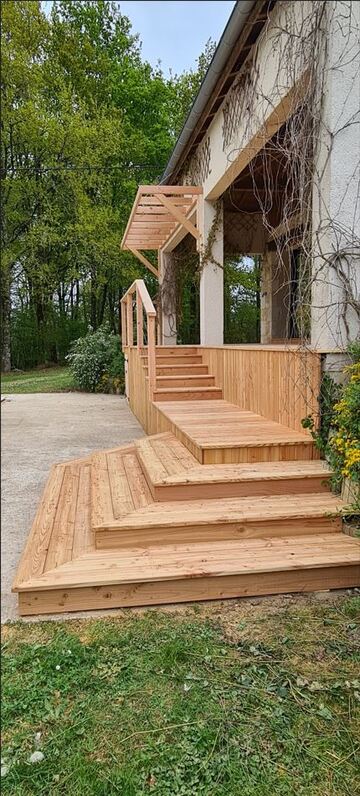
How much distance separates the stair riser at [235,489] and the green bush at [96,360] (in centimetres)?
126

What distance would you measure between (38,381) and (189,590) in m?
1.49

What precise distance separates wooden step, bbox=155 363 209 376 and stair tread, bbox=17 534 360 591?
2.75 meters

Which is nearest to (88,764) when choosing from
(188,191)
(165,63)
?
(165,63)

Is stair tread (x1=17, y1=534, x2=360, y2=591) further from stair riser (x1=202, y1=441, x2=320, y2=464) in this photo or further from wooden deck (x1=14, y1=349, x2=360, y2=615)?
stair riser (x1=202, y1=441, x2=320, y2=464)

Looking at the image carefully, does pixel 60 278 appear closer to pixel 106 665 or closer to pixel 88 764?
pixel 88 764

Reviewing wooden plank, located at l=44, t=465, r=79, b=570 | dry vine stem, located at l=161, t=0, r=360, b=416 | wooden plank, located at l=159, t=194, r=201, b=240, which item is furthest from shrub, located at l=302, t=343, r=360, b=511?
wooden plank, located at l=159, t=194, r=201, b=240

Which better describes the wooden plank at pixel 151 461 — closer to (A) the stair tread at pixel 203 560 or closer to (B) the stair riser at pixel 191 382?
(A) the stair tread at pixel 203 560

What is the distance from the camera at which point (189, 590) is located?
2072 mm

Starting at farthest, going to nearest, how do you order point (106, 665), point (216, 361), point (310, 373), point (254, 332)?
point (216, 361), point (310, 373), point (106, 665), point (254, 332)

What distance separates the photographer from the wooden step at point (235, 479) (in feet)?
8.36

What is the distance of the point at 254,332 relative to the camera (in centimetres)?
146

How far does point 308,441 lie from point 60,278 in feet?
6.98

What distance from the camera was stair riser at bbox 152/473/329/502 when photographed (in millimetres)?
2551

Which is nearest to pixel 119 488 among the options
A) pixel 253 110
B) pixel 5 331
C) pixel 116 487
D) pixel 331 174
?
pixel 116 487
